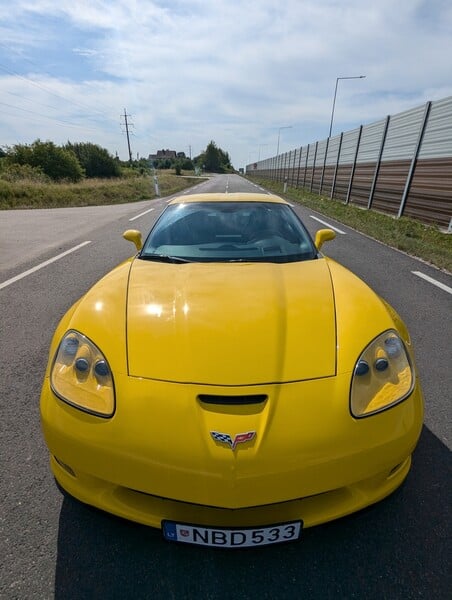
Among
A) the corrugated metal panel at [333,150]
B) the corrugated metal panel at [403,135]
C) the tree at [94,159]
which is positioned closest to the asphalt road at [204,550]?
the corrugated metal panel at [403,135]

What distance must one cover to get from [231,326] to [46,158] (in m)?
45.9

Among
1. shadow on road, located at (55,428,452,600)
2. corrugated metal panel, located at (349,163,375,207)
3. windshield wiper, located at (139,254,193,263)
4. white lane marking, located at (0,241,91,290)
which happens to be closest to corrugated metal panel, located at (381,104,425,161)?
corrugated metal panel, located at (349,163,375,207)

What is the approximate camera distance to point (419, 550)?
1.45 metres

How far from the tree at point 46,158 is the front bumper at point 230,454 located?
42.8 m

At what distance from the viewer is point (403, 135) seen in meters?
11.5

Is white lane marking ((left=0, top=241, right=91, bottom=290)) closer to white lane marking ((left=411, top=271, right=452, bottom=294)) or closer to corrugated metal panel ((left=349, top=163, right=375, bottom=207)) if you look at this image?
white lane marking ((left=411, top=271, right=452, bottom=294))

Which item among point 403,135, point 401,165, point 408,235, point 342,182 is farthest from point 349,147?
point 408,235

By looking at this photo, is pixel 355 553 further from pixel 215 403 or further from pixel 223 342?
pixel 223 342

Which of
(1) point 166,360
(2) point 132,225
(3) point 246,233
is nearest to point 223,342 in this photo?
(1) point 166,360

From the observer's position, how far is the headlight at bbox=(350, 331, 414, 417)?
1359mm

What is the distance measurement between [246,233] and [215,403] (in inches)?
68.4

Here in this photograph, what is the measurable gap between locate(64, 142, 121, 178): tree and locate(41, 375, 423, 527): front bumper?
192 feet

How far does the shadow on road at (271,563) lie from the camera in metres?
1.32

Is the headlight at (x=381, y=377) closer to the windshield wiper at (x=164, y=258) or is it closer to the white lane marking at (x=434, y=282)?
the windshield wiper at (x=164, y=258)
